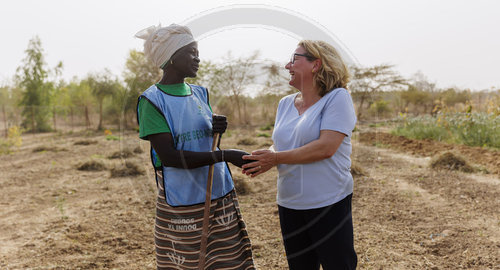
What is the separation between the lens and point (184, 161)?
1478 millimetres

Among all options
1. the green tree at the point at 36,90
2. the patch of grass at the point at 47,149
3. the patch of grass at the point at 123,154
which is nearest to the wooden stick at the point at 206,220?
the patch of grass at the point at 123,154

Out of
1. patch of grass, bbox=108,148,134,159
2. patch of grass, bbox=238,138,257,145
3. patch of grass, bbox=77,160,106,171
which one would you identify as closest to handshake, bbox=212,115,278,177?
patch of grass, bbox=77,160,106,171

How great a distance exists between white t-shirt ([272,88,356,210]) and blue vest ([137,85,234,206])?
0.33 meters

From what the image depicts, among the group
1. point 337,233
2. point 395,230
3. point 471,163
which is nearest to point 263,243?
point 395,230

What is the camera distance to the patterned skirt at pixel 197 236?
1596mm

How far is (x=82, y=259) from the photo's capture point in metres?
3.09

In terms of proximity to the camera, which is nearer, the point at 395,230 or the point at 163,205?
the point at 163,205

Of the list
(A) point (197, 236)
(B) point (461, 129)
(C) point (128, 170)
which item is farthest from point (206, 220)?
(B) point (461, 129)

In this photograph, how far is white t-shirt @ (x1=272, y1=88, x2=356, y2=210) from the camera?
5.04ft

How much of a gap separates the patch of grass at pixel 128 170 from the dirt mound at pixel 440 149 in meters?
5.87

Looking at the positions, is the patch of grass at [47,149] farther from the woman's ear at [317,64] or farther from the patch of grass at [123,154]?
the woman's ear at [317,64]

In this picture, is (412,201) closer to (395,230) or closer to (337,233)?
(395,230)

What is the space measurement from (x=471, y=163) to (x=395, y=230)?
12.0ft

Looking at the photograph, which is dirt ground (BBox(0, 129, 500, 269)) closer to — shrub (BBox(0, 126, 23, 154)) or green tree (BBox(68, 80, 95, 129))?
shrub (BBox(0, 126, 23, 154))
